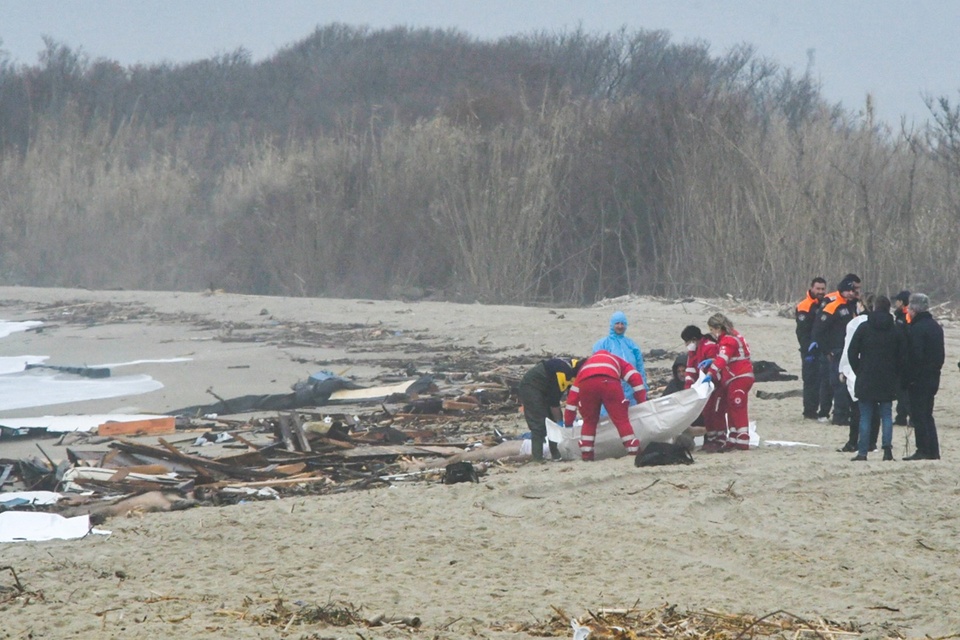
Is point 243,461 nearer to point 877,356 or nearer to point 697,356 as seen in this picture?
point 697,356

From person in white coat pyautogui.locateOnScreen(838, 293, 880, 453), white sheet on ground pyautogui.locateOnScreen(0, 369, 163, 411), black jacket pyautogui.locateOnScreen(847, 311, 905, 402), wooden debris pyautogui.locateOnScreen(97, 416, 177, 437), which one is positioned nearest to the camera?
black jacket pyautogui.locateOnScreen(847, 311, 905, 402)

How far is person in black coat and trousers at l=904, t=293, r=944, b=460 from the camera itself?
30.4 ft

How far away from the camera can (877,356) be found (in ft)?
30.9

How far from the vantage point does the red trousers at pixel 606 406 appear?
9.91 metres

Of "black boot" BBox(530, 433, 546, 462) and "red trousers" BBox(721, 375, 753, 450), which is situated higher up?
"red trousers" BBox(721, 375, 753, 450)

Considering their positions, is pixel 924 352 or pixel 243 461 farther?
pixel 243 461

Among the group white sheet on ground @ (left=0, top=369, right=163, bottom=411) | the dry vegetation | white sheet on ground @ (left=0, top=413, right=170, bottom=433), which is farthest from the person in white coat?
the dry vegetation

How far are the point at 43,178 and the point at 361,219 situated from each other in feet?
69.4

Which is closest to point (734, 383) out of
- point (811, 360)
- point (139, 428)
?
point (811, 360)

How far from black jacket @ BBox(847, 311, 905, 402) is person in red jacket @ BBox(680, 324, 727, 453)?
1185 millimetres

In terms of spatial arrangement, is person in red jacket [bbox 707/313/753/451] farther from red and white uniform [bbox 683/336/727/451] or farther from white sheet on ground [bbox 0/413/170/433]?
white sheet on ground [bbox 0/413/170/433]

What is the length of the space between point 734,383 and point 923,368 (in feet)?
4.95

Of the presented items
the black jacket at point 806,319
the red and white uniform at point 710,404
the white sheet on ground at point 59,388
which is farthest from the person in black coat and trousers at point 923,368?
the white sheet on ground at point 59,388

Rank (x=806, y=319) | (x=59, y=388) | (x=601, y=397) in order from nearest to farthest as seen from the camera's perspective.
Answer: (x=601, y=397)
(x=806, y=319)
(x=59, y=388)
